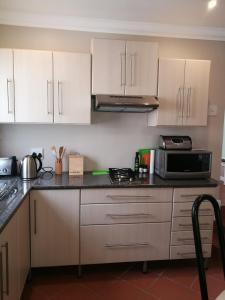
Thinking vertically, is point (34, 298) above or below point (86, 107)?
below

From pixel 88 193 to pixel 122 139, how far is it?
84 centimetres

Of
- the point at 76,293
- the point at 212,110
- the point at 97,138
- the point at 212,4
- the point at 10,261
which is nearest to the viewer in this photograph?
the point at 10,261

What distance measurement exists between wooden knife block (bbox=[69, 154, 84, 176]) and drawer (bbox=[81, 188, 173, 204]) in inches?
16.2

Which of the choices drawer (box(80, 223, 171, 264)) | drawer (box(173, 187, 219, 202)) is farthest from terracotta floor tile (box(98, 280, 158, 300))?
drawer (box(173, 187, 219, 202))

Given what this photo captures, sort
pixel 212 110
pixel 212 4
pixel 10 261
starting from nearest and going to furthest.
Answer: pixel 10 261 → pixel 212 4 → pixel 212 110

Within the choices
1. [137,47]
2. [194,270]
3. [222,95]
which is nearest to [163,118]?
[137,47]

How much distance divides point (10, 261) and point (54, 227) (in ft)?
2.16

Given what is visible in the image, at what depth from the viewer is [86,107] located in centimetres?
233

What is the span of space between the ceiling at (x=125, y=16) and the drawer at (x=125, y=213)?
176cm

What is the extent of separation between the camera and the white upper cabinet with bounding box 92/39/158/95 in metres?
2.30

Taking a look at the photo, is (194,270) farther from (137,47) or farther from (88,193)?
(137,47)

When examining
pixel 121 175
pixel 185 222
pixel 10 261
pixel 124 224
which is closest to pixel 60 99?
pixel 121 175

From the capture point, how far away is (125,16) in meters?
2.43

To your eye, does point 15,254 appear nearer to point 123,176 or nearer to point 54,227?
point 54,227
